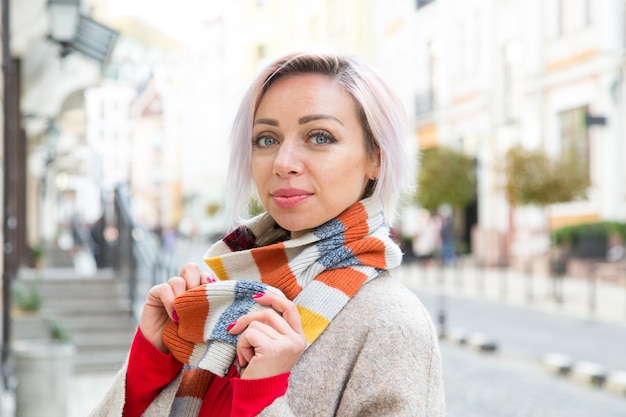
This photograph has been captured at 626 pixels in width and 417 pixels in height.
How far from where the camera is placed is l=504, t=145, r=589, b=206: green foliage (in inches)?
721

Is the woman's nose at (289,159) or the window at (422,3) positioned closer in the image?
the woman's nose at (289,159)

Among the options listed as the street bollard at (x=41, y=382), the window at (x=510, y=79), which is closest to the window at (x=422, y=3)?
the window at (x=510, y=79)

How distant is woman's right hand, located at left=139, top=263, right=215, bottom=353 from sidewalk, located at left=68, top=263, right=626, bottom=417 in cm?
603

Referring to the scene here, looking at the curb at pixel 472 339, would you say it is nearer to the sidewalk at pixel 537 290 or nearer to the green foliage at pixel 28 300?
the sidewalk at pixel 537 290

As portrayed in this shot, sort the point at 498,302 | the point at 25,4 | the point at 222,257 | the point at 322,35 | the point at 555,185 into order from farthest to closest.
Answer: the point at 322,35
the point at 555,185
the point at 498,302
the point at 25,4
the point at 222,257

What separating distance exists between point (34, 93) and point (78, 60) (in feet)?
3.62

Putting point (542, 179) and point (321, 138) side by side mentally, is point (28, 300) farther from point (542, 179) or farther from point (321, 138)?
point (542, 179)

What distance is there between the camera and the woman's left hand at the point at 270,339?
1.63 meters

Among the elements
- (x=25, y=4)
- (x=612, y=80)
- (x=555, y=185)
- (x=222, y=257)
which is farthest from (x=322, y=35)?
(x=222, y=257)

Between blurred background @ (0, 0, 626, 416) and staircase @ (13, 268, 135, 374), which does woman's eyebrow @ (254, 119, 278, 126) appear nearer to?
blurred background @ (0, 0, 626, 416)

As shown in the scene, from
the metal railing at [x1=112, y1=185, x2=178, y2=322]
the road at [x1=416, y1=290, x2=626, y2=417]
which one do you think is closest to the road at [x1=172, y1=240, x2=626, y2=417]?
the road at [x1=416, y1=290, x2=626, y2=417]

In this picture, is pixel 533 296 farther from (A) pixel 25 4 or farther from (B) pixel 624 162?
(A) pixel 25 4

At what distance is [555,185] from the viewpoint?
18312 mm

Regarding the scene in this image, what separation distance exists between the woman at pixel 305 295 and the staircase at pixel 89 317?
7.38 meters
